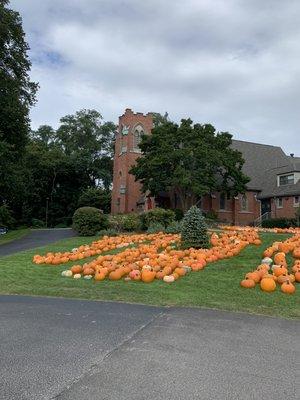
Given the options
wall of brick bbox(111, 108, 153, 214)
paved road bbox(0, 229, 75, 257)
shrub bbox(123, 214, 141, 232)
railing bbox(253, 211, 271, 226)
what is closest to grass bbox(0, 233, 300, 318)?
paved road bbox(0, 229, 75, 257)

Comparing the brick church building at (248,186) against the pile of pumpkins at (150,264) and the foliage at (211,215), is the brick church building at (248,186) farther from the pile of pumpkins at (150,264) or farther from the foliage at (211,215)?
the pile of pumpkins at (150,264)

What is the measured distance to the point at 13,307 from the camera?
29.3ft

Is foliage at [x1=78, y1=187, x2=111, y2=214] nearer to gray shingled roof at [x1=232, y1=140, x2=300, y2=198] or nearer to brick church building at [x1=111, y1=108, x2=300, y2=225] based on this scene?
brick church building at [x1=111, y1=108, x2=300, y2=225]

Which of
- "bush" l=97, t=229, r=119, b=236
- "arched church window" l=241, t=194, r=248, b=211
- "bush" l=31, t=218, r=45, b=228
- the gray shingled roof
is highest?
the gray shingled roof

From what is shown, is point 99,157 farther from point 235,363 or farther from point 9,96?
point 235,363

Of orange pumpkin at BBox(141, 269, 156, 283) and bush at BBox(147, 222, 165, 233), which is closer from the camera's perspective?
orange pumpkin at BBox(141, 269, 156, 283)

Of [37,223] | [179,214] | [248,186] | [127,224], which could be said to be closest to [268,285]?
[127,224]

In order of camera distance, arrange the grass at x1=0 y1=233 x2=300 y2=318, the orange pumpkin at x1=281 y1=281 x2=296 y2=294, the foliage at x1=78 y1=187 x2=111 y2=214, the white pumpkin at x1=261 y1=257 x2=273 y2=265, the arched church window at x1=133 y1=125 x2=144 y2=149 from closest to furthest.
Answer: the grass at x1=0 y1=233 x2=300 y2=318
the orange pumpkin at x1=281 y1=281 x2=296 y2=294
the white pumpkin at x1=261 y1=257 x2=273 y2=265
the arched church window at x1=133 y1=125 x2=144 y2=149
the foliage at x1=78 y1=187 x2=111 y2=214

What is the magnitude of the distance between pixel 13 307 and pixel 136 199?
158 feet

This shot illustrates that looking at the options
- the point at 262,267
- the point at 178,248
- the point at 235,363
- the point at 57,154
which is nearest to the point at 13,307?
the point at 235,363

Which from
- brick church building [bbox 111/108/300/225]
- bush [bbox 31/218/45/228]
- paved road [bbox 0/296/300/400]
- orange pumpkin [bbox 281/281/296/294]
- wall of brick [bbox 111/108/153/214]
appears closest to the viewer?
paved road [bbox 0/296/300/400]

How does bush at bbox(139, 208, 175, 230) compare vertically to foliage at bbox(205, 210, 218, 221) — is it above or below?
below

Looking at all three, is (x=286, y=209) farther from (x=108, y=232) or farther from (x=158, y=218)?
(x=108, y=232)

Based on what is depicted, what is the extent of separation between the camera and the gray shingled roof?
159 feet
